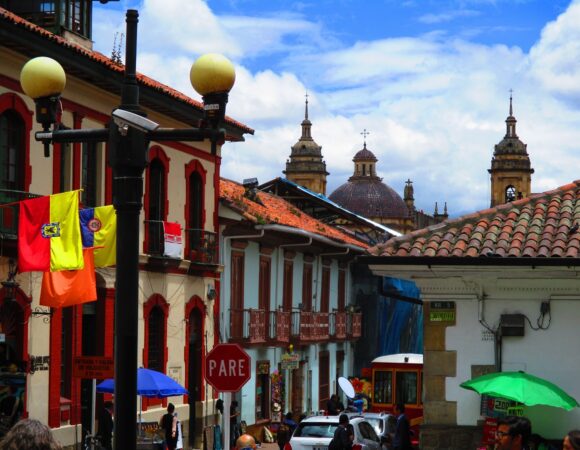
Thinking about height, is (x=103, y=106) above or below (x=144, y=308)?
above

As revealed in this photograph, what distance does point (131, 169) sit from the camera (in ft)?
36.9

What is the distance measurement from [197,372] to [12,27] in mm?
13625

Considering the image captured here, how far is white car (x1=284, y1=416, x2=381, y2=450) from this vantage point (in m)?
25.9

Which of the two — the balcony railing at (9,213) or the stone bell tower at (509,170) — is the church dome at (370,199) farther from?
the balcony railing at (9,213)

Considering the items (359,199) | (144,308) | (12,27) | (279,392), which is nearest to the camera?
(12,27)

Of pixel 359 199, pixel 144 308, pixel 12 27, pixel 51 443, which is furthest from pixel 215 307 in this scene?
pixel 359 199

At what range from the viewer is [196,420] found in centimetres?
3516

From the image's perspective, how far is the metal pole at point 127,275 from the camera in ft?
35.9

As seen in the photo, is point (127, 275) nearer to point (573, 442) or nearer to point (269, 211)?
point (573, 442)

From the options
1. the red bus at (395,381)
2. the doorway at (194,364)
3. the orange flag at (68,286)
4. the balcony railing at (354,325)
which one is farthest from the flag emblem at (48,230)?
the balcony railing at (354,325)

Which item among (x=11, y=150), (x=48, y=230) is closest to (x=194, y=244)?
(x=11, y=150)

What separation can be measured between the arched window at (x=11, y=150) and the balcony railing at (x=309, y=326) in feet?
58.4

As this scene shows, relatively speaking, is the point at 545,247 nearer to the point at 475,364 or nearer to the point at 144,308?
the point at 475,364

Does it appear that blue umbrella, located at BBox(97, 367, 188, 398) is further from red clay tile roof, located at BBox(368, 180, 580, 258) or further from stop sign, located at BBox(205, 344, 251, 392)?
stop sign, located at BBox(205, 344, 251, 392)
